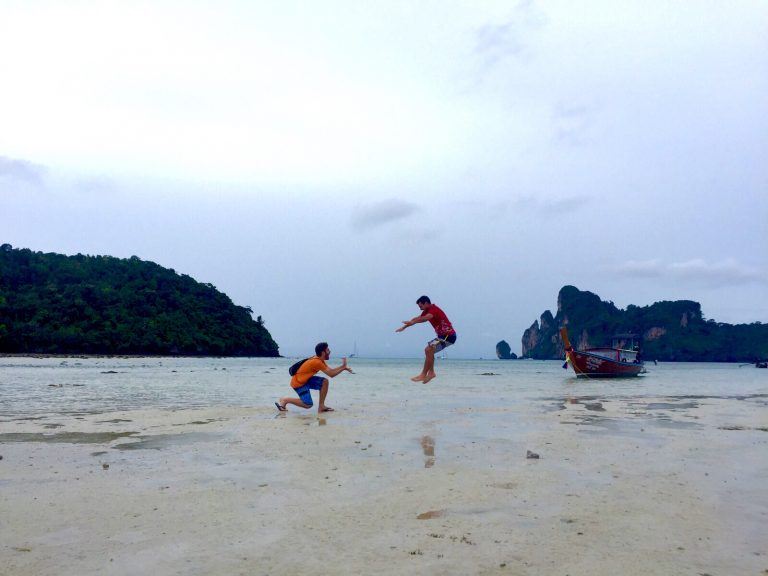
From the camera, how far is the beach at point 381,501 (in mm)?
3883

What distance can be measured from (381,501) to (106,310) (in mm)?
108852

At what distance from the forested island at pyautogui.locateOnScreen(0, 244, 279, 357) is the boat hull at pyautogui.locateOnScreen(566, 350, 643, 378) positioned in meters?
82.9

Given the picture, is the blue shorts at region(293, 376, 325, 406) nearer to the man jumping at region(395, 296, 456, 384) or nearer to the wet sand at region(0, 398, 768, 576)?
the man jumping at region(395, 296, 456, 384)

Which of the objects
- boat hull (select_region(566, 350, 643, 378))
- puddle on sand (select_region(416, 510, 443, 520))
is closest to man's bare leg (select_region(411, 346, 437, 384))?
puddle on sand (select_region(416, 510, 443, 520))

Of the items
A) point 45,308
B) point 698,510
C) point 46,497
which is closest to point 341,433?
point 46,497

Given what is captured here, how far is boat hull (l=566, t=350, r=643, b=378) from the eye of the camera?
41.0 metres

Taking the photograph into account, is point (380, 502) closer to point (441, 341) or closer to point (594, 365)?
point (441, 341)

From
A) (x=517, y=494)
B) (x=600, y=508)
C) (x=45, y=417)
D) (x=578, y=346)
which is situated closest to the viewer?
(x=600, y=508)

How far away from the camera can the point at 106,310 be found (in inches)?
4011

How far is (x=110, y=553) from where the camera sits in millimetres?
3961

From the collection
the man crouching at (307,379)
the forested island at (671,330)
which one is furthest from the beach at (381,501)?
the forested island at (671,330)

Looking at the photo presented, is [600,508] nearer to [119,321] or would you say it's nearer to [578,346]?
[119,321]

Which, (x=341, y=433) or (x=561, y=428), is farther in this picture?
(x=561, y=428)

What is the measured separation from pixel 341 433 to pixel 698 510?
6063 millimetres
